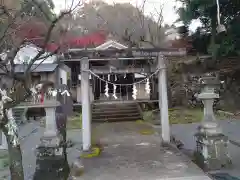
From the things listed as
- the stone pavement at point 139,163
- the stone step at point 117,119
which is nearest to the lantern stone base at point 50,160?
the stone pavement at point 139,163

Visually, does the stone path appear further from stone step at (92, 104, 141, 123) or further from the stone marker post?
the stone marker post

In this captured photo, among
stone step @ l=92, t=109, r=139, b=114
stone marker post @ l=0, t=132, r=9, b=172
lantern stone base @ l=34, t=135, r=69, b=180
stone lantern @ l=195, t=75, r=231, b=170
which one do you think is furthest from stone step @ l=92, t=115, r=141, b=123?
lantern stone base @ l=34, t=135, r=69, b=180

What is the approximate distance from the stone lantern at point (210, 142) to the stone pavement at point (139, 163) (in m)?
0.45

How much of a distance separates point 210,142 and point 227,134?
5.11 metres

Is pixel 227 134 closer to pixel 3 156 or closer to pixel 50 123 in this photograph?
pixel 50 123

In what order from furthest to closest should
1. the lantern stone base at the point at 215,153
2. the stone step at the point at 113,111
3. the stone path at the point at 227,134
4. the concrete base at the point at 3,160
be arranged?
1. the stone step at the point at 113,111
2. the concrete base at the point at 3,160
3. the stone path at the point at 227,134
4. the lantern stone base at the point at 215,153

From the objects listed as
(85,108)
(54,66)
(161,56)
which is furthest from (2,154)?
(54,66)

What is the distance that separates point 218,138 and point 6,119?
17.3 ft

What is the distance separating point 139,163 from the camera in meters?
6.82

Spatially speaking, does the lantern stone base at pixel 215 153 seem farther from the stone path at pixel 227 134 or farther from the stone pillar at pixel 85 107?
the stone pillar at pixel 85 107

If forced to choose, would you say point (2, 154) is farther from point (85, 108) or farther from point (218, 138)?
point (218, 138)

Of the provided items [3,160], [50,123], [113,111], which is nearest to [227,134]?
[113,111]

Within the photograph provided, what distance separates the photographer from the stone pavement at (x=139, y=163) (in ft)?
19.3

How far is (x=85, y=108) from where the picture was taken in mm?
8797
